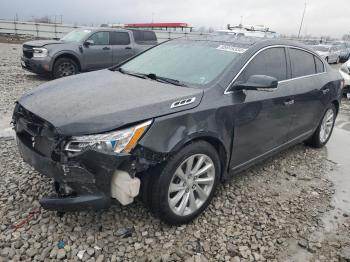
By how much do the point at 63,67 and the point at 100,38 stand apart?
1.59m

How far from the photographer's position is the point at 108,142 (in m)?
2.36

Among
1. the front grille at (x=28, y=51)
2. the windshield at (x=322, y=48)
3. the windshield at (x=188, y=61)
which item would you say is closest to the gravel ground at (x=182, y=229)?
the windshield at (x=188, y=61)

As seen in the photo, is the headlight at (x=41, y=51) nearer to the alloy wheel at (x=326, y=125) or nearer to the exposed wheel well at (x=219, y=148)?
the alloy wheel at (x=326, y=125)

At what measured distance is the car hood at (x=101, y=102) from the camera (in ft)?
7.86

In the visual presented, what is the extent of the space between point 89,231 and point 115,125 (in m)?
1.05

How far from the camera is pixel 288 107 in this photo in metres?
3.87

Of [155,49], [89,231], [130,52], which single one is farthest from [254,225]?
[130,52]

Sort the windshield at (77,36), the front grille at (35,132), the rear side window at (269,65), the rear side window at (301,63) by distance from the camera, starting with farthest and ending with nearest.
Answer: the windshield at (77,36), the rear side window at (301,63), the rear side window at (269,65), the front grille at (35,132)

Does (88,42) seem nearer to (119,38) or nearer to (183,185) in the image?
(119,38)

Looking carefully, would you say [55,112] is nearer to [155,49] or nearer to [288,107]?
[155,49]

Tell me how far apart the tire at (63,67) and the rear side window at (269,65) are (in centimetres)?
717

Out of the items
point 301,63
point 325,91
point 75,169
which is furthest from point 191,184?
point 325,91

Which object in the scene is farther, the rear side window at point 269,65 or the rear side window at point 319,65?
the rear side window at point 319,65

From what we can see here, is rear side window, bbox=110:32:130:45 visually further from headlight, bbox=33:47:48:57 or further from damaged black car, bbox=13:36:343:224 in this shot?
damaged black car, bbox=13:36:343:224
